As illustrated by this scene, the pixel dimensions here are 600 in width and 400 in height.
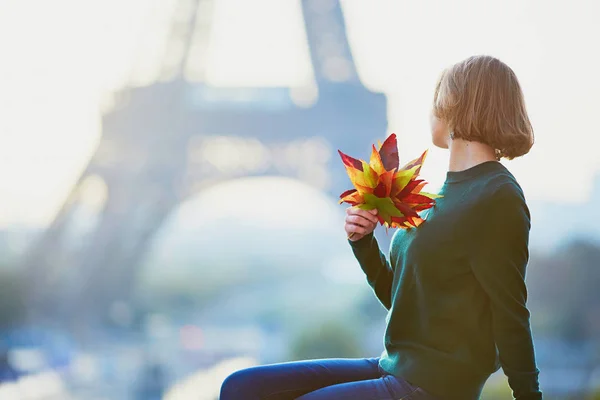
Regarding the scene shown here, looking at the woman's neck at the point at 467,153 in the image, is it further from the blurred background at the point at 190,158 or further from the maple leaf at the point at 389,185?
the blurred background at the point at 190,158

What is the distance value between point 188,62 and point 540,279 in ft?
7.48

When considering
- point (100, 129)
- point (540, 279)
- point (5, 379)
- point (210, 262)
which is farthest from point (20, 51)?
point (210, 262)

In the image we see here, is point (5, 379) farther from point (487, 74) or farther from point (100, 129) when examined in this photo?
point (487, 74)

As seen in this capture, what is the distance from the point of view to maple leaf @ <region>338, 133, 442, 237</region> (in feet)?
2.26

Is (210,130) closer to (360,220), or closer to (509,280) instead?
(360,220)

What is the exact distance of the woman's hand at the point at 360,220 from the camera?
28.1 inches

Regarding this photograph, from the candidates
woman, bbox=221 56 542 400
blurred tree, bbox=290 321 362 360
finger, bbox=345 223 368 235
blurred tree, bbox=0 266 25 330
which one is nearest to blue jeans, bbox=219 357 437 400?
woman, bbox=221 56 542 400

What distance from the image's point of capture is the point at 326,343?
4078mm

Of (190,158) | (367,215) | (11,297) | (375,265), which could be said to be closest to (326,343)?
(190,158)

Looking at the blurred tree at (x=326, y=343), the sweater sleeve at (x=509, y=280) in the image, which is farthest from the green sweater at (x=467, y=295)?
the blurred tree at (x=326, y=343)

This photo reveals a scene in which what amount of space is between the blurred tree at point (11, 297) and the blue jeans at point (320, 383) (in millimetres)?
4149

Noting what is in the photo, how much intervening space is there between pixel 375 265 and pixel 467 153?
0.18 meters

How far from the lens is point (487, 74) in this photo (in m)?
0.69

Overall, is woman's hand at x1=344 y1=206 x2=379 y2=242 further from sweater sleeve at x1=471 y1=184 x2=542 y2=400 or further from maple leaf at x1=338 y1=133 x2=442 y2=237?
sweater sleeve at x1=471 y1=184 x2=542 y2=400
